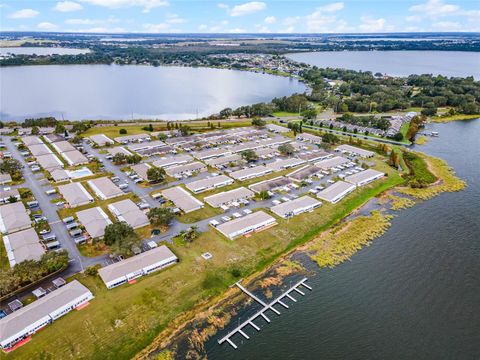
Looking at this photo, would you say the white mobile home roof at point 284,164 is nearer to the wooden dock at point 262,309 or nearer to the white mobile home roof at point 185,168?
the white mobile home roof at point 185,168

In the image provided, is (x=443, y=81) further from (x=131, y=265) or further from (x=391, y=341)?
(x=131, y=265)

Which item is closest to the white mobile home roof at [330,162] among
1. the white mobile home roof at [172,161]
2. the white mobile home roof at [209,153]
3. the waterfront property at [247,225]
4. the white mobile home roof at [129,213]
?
the white mobile home roof at [209,153]

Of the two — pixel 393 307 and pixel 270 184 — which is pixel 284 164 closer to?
pixel 270 184

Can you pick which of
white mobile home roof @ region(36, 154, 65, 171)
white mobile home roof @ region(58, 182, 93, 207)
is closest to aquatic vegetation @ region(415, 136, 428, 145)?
white mobile home roof @ region(58, 182, 93, 207)

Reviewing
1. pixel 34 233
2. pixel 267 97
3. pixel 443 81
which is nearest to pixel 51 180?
pixel 34 233

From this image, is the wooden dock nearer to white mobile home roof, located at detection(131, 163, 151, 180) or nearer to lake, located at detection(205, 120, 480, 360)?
lake, located at detection(205, 120, 480, 360)

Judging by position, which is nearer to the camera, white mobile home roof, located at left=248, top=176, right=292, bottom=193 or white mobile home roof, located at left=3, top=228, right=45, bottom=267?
white mobile home roof, located at left=3, top=228, right=45, bottom=267

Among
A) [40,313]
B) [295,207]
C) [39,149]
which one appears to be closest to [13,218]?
[40,313]
